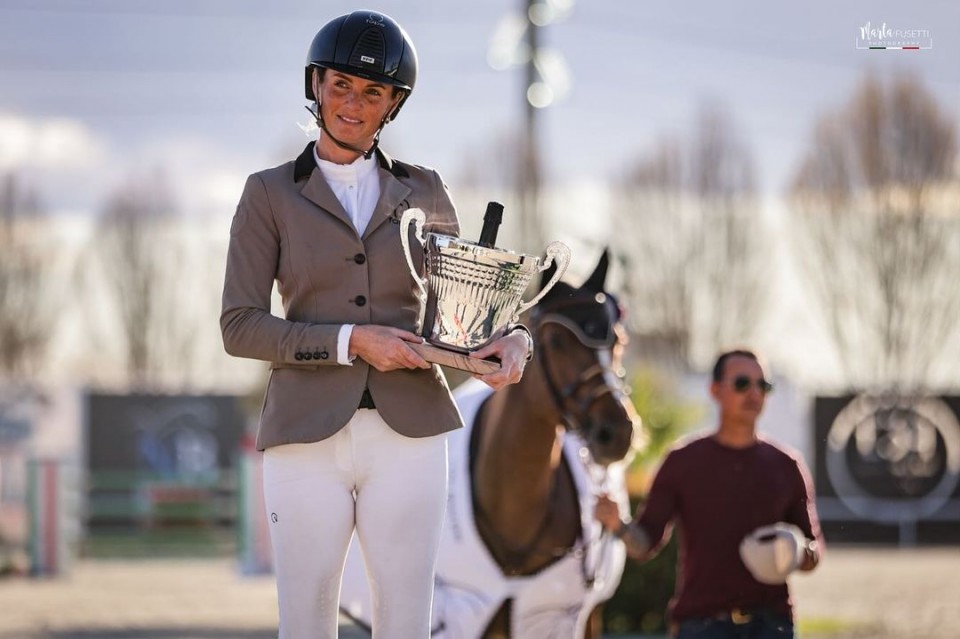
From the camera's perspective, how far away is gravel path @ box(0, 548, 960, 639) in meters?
12.3

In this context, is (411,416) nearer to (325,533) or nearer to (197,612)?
(325,533)

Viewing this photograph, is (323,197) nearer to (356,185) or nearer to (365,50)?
(356,185)

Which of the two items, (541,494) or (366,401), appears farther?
(541,494)

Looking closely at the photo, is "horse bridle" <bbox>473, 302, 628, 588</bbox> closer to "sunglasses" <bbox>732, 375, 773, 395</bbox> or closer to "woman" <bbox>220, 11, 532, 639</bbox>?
"sunglasses" <bbox>732, 375, 773, 395</bbox>

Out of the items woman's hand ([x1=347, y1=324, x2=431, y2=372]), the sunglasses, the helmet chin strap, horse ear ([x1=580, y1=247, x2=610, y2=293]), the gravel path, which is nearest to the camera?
woman's hand ([x1=347, y1=324, x2=431, y2=372])

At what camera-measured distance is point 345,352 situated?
3602mm

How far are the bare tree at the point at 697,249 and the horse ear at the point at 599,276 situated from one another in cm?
2512

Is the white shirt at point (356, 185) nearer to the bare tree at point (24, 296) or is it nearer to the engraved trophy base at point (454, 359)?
the engraved trophy base at point (454, 359)

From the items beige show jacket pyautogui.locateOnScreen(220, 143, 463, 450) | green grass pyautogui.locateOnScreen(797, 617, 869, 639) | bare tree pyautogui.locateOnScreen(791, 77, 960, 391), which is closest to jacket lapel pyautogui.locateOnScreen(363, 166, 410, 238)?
beige show jacket pyautogui.locateOnScreen(220, 143, 463, 450)

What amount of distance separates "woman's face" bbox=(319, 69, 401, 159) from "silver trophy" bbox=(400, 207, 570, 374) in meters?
0.27

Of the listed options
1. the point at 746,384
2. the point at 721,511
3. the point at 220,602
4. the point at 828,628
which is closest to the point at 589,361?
the point at 746,384

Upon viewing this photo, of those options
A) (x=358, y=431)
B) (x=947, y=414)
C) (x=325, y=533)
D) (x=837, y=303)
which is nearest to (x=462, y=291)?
(x=358, y=431)

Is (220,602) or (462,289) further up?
(462,289)

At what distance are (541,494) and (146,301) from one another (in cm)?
3414
